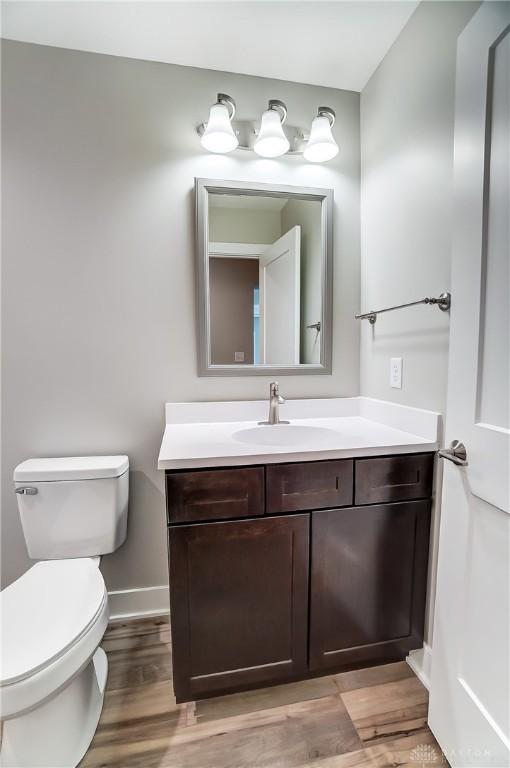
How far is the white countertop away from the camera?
116 centimetres

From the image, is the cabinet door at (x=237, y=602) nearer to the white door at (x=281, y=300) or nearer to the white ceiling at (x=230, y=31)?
the white door at (x=281, y=300)

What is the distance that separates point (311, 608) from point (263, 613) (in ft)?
0.54

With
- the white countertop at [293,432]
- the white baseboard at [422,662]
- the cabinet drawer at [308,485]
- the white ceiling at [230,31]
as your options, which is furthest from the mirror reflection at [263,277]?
the white baseboard at [422,662]

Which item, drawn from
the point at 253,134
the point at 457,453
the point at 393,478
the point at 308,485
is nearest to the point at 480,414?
the point at 457,453

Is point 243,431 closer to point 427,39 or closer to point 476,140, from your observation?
point 476,140

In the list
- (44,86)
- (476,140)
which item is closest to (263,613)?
(476,140)

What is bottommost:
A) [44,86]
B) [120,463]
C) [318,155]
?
[120,463]

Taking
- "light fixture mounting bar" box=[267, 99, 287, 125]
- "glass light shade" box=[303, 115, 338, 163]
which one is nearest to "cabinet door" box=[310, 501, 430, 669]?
"glass light shade" box=[303, 115, 338, 163]

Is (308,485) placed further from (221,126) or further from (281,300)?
(221,126)

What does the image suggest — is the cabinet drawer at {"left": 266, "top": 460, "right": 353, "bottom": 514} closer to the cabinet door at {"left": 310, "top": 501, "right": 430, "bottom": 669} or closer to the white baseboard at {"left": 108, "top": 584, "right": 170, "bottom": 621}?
the cabinet door at {"left": 310, "top": 501, "right": 430, "bottom": 669}

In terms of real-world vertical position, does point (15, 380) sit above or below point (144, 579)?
above

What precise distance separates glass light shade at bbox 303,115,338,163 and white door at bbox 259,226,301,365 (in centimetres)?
31

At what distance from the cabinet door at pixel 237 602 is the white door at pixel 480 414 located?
45 centimetres

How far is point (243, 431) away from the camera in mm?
1509
